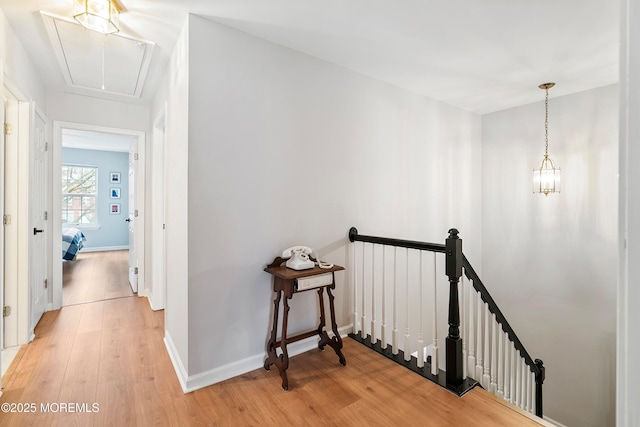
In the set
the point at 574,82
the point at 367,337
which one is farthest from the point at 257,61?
the point at 574,82

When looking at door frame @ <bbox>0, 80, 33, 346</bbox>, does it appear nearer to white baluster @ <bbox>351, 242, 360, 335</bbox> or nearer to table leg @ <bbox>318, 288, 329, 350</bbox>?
table leg @ <bbox>318, 288, 329, 350</bbox>

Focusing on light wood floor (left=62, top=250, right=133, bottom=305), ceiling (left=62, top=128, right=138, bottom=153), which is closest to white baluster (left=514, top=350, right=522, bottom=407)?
light wood floor (left=62, top=250, right=133, bottom=305)

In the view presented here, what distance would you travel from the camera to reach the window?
7.12 meters

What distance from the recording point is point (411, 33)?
2.31 m

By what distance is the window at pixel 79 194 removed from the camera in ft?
23.4

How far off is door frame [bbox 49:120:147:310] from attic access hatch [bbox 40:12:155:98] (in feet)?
1.56

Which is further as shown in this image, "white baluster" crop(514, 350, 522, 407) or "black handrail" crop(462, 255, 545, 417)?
"white baluster" crop(514, 350, 522, 407)

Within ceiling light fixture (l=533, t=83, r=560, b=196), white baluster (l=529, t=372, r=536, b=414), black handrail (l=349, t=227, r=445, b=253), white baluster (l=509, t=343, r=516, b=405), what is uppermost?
ceiling light fixture (l=533, t=83, r=560, b=196)

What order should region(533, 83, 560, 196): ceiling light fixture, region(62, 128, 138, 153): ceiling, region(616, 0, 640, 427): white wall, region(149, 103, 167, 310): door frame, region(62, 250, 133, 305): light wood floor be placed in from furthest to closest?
1. region(62, 128, 138, 153): ceiling
2. region(62, 250, 133, 305): light wood floor
3. region(533, 83, 560, 196): ceiling light fixture
4. region(149, 103, 167, 310): door frame
5. region(616, 0, 640, 427): white wall

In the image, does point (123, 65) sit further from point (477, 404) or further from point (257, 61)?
point (477, 404)

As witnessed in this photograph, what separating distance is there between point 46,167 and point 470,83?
439 cm

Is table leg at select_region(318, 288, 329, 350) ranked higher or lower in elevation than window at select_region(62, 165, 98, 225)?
lower

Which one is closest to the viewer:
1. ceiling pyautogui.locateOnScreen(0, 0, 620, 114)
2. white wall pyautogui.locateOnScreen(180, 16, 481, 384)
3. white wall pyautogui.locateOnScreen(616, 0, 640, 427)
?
white wall pyautogui.locateOnScreen(616, 0, 640, 427)

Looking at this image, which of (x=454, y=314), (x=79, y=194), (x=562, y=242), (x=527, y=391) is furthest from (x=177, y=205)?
(x=79, y=194)
